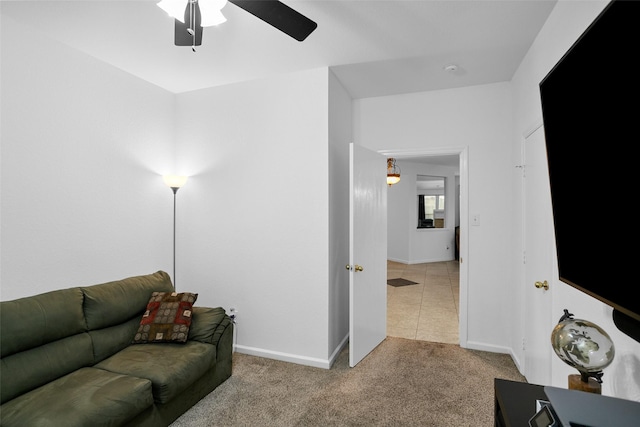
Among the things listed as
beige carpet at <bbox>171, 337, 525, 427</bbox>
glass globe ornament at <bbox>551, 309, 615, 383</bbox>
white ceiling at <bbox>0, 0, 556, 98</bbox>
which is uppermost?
white ceiling at <bbox>0, 0, 556, 98</bbox>

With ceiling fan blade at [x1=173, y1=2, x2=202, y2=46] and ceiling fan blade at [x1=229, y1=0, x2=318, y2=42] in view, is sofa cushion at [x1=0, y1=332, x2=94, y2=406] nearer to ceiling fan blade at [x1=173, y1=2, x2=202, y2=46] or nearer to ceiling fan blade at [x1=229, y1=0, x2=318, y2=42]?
ceiling fan blade at [x1=173, y1=2, x2=202, y2=46]

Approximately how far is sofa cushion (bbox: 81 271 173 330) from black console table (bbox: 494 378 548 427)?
2384 millimetres

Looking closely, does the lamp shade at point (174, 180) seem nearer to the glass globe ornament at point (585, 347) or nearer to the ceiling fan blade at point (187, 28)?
the ceiling fan blade at point (187, 28)

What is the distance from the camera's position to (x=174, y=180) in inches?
128

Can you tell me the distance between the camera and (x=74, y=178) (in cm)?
259

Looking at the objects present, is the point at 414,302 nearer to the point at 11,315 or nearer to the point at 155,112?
the point at 155,112

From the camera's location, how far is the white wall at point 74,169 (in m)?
2.23

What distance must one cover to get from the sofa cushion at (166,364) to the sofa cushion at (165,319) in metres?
0.06

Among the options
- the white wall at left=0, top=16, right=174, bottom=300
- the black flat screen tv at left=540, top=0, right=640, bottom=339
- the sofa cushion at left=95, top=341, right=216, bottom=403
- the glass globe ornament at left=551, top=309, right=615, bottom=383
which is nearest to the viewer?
the black flat screen tv at left=540, top=0, right=640, bottom=339

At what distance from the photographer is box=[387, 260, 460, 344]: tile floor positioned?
374 cm

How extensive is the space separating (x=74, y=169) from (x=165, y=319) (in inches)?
53.9

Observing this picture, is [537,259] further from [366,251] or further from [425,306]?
[425,306]

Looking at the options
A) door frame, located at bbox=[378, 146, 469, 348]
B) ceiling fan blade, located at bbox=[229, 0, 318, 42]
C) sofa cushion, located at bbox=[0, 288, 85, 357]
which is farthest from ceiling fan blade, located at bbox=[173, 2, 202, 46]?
door frame, located at bbox=[378, 146, 469, 348]

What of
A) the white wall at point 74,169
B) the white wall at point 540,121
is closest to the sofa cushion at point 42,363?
the white wall at point 74,169
